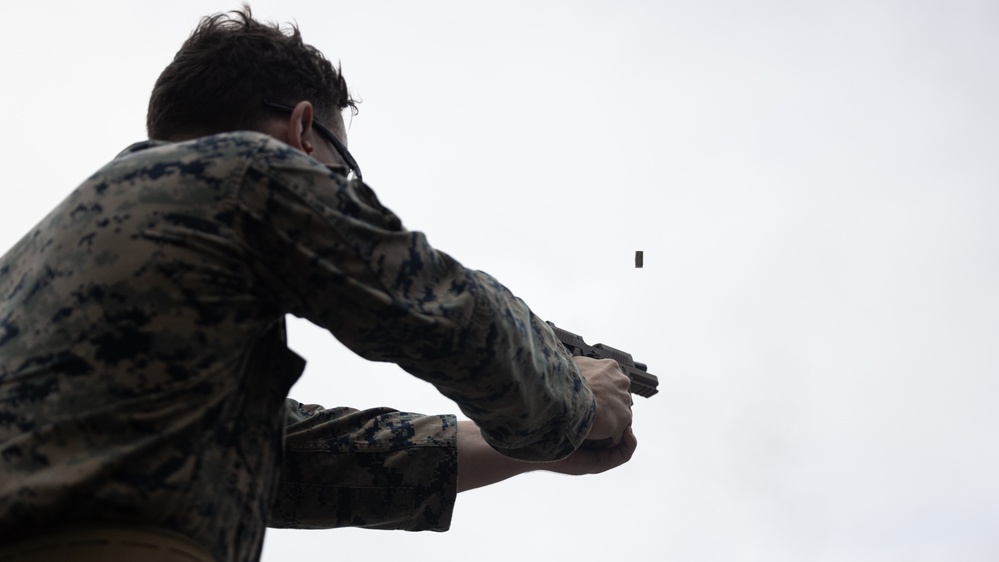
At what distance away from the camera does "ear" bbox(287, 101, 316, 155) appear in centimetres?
521

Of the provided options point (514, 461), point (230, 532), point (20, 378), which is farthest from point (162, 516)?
point (514, 461)

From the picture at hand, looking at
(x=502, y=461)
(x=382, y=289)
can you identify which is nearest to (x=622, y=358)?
(x=502, y=461)

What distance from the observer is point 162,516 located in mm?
3631

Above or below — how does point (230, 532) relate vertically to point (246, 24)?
below

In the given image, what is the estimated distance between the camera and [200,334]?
3822 mm

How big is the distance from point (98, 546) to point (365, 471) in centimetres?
265

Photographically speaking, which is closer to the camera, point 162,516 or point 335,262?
point 162,516

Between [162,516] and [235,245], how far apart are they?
1.00 m

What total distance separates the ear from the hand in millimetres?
1873

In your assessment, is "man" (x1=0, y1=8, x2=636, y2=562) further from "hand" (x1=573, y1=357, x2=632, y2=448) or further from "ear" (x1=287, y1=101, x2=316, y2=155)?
"hand" (x1=573, y1=357, x2=632, y2=448)

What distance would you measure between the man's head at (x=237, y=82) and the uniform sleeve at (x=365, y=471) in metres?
1.75

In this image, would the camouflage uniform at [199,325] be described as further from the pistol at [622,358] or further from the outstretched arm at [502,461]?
the pistol at [622,358]

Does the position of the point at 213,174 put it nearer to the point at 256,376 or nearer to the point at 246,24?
the point at 256,376

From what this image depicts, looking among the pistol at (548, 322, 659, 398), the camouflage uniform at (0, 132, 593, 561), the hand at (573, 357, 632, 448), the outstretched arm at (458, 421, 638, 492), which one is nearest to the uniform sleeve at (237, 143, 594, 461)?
the camouflage uniform at (0, 132, 593, 561)
